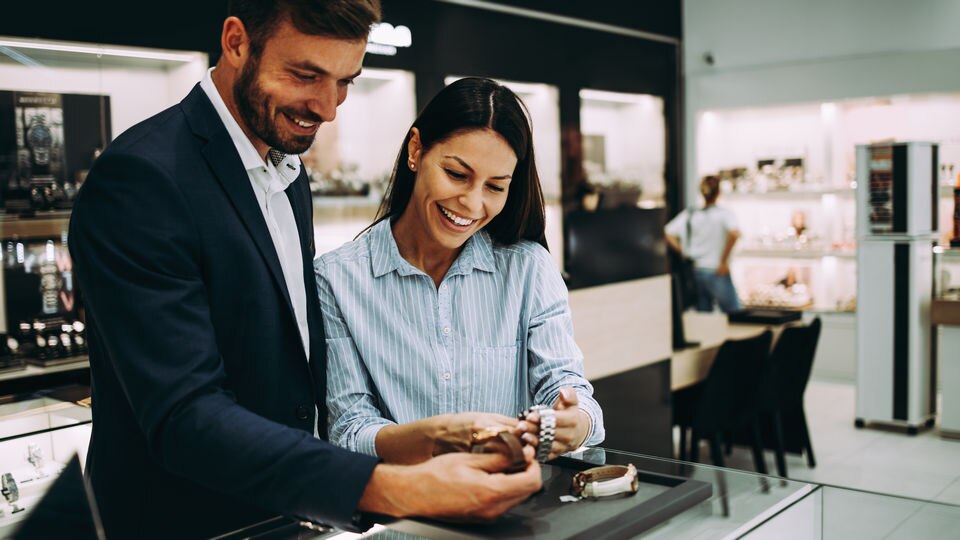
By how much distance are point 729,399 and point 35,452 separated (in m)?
3.63

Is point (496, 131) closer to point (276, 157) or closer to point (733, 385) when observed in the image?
point (276, 157)

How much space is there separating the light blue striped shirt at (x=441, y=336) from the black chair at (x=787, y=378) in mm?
3849

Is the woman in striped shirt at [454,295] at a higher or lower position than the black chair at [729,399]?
higher

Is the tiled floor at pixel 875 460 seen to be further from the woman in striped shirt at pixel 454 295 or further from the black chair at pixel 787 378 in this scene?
the woman in striped shirt at pixel 454 295

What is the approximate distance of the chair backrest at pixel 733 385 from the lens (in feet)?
15.4

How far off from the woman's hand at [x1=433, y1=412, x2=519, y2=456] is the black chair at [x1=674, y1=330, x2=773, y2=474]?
3.60 metres

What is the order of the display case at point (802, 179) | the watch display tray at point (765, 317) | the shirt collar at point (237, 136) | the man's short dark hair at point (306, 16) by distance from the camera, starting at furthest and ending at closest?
the display case at point (802, 179) < the watch display tray at point (765, 317) < the shirt collar at point (237, 136) < the man's short dark hair at point (306, 16)

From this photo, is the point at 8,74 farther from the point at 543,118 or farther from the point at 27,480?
the point at 543,118

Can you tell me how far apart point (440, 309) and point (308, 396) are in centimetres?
32

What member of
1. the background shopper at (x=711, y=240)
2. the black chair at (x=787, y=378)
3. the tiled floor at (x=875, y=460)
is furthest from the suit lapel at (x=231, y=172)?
Answer: the background shopper at (x=711, y=240)

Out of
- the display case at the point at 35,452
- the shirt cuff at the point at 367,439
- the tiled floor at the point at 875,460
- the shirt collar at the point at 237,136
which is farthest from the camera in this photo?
the tiled floor at the point at 875,460

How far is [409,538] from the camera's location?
3.66 feet

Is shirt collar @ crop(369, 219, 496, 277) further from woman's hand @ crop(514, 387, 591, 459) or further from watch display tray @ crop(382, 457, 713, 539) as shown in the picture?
watch display tray @ crop(382, 457, 713, 539)

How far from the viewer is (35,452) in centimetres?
206
